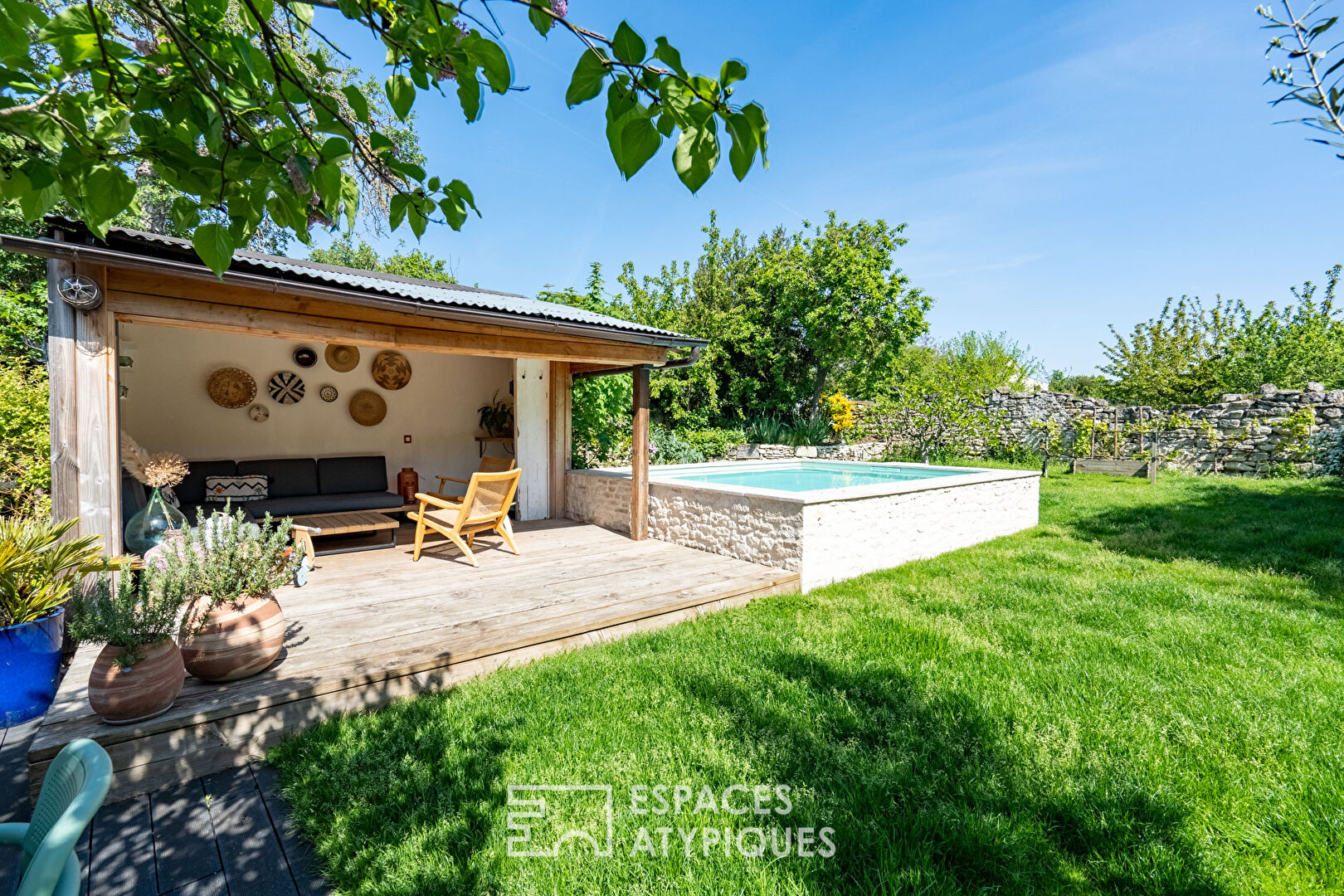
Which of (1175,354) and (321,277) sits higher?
(1175,354)

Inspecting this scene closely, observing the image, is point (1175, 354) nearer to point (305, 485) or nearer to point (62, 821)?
point (305, 485)

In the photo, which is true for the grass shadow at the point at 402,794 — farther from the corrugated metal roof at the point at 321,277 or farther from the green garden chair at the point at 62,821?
the corrugated metal roof at the point at 321,277

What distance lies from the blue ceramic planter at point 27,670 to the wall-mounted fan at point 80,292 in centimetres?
182

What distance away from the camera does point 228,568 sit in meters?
2.98

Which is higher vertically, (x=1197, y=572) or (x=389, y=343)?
(x=389, y=343)

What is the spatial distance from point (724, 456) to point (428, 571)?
983cm

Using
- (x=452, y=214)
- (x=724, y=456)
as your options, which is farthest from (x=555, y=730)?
(x=724, y=456)

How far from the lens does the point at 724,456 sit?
1429 cm

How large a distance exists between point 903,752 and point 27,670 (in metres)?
4.48

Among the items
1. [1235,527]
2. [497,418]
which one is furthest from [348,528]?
[1235,527]

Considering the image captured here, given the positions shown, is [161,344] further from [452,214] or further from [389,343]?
[452,214]

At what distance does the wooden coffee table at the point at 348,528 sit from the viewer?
567cm

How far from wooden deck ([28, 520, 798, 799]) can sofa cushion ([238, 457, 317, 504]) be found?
2.11 metres

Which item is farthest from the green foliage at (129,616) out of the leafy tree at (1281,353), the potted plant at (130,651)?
the leafy tree at (1281,353)
